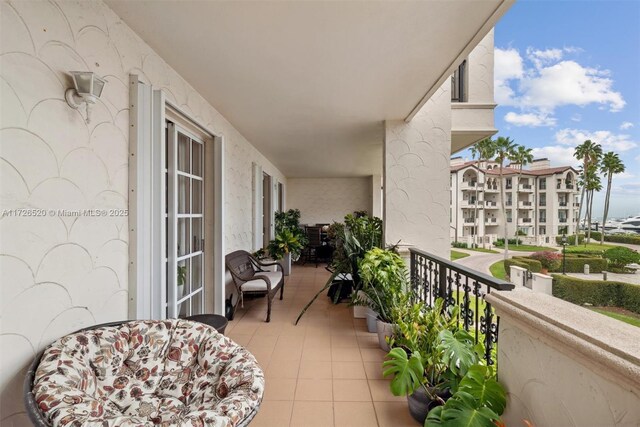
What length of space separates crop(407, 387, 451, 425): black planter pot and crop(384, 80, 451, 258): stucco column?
→ 5.82ft

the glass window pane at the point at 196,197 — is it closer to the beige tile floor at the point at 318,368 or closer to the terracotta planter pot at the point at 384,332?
the beige tile floor at the point at 318,368

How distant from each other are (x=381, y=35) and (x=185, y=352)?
2147mm

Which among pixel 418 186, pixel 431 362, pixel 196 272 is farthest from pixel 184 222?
Result: pixel 418 186

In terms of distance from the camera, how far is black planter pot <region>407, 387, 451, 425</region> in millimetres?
1557

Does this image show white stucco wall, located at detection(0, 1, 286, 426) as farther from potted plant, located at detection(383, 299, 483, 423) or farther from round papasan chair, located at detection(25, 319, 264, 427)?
potted plant, located at detection(383, 299, 483, 423)

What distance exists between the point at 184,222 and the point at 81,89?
141 centimetres

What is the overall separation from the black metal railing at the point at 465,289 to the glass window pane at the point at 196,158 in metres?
2.48

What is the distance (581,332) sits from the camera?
870 mm

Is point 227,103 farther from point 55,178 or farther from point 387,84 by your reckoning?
point 55,178

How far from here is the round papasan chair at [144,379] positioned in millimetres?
856

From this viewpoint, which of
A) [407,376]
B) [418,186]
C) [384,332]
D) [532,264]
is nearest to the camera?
[407,376]

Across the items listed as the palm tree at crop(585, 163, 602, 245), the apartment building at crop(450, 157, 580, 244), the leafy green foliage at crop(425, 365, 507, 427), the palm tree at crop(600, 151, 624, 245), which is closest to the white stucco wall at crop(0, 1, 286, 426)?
the leafy green foliage at crop(425, 365, 507, 427)

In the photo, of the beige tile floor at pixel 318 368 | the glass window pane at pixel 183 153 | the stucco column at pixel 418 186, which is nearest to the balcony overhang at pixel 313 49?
the stucco column at pixel 418 186

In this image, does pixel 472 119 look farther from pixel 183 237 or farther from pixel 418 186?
pixel 183 237
